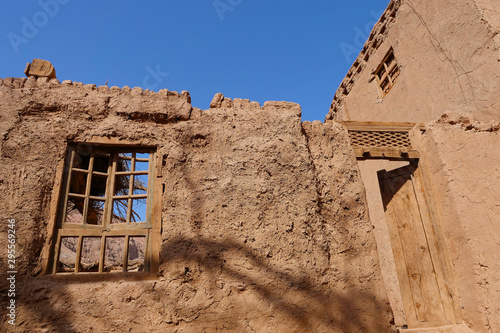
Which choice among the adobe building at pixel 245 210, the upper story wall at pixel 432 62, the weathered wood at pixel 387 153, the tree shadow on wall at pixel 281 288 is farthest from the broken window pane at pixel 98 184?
the upper story wall at pixel 432 62

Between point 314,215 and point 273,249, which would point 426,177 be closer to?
point 314,215

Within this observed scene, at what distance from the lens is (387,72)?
5.02 m

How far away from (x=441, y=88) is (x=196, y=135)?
10.4ft

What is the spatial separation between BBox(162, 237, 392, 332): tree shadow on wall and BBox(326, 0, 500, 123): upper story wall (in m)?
2.49

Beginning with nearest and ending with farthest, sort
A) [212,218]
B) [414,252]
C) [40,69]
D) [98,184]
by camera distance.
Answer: [212,218], [40,69], [414,252], [98,184]

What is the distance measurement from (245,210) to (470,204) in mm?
2203

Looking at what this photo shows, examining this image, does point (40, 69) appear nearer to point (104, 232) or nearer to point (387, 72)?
point (104, 232)

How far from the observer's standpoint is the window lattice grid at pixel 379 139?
340 centimetres

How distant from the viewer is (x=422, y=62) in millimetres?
4242

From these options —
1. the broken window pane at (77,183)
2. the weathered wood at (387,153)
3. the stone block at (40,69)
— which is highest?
the stone block at (40,69)

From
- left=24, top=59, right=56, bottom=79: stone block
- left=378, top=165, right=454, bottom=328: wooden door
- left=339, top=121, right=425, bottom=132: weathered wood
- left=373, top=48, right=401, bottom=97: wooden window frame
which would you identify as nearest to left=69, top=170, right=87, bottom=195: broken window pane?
left=24, top=59, right=56, bottom=79: stone block

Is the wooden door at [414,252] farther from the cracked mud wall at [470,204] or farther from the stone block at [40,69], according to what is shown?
the stone block at [40,69]

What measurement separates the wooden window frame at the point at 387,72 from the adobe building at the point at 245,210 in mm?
1242

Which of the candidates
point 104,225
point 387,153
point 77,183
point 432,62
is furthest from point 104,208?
point 432,62
